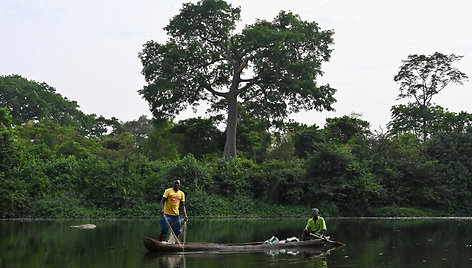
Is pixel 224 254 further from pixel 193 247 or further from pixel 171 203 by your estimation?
pixel 171 203

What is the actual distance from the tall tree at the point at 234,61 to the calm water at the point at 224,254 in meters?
18.8

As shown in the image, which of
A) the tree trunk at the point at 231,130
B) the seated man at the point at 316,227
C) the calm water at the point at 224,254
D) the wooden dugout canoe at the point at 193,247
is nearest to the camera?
the calm water at the point at 224,254

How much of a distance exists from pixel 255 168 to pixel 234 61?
8490mm

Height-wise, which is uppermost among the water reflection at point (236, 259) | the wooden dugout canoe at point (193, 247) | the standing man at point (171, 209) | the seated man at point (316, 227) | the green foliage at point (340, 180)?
the green foliage at point (340, 180)

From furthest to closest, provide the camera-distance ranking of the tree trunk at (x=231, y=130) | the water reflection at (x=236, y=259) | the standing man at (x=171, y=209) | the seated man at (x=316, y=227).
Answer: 1. the tree trunk at (x=231, y=130)
2. the seated man at (x=316, y=227)
3. the standing man at (x=171, y=209)
4. the water reflection at (x=236, y=259)

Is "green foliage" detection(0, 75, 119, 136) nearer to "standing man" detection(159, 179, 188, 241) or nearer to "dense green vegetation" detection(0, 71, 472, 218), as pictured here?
"dense green vegetation" detection(0, 71, 472, 218)

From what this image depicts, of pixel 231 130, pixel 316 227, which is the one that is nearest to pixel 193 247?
pixel 316 227

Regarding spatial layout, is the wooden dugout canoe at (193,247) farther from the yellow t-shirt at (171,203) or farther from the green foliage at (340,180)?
the green foliage at (340,180)

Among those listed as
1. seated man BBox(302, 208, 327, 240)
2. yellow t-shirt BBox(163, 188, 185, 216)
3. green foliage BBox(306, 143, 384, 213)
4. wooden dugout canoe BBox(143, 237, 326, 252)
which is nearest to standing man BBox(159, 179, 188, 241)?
yellow t-shirt BBox(163, 188, 185, 216)

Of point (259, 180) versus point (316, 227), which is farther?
point (259, 180)

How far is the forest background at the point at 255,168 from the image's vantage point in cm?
3177

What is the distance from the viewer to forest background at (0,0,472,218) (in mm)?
31766

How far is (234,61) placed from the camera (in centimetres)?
4200

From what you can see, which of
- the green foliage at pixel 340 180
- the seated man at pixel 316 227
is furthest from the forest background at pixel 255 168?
the seated man at pixel 316 227
